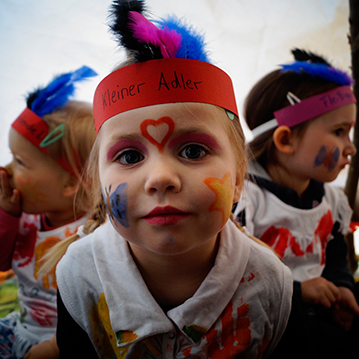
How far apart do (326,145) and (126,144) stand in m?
0.87

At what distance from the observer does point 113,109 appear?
594mm

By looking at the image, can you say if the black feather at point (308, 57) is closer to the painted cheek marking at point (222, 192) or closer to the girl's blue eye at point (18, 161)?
the painted cheek marking at point (222, 192)

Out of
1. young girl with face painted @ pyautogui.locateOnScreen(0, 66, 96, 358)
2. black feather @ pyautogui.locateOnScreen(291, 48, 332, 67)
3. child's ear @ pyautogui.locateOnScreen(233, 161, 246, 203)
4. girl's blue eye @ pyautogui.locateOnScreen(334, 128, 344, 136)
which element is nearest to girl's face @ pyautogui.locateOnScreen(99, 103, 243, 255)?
child's ear @ pyautogui.locateOnScreen(233, 161, 246, 203)

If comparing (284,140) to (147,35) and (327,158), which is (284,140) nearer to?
(327,158)

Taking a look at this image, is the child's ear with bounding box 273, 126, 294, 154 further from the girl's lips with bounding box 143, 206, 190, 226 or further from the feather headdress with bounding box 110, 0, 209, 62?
the girl's lips with bounding box 143, 206, 190, 226

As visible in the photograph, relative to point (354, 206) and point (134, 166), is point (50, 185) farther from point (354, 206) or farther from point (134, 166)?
point (354, 206)

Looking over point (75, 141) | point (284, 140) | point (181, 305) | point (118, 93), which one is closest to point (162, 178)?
point (118, 93)

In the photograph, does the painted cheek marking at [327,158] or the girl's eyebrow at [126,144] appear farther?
the painted cheek marking at [327,158]

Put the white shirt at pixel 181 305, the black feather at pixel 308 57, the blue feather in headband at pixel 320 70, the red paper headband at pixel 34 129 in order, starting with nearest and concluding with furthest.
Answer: the white shirt at pixel 181 305 → the red paper headband at pixel 34 129 → the blue feather in headband at pixel 320 70 → the black feather at pixel 308 57

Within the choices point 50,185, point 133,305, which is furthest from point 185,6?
point 133,305

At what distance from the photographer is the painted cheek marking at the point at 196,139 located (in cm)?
55

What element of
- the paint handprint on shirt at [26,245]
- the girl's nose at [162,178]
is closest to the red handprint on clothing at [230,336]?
the girl's nose at [162,178]

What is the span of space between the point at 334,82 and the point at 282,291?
0.90 metres

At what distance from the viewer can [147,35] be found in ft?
1.82
